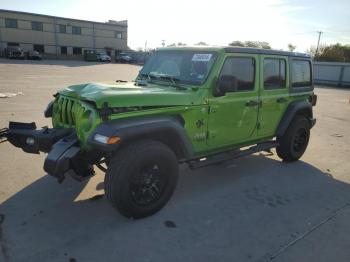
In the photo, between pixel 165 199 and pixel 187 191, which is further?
pixel 187 191

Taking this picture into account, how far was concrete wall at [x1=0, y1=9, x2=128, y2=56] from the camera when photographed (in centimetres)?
4619

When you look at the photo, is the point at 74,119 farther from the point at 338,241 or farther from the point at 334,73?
the point at 334,73

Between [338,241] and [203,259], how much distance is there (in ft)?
5.12

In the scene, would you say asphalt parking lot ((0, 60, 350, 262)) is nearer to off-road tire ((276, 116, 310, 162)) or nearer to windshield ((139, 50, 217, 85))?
off-road tire ((276, 116, 310, 162))

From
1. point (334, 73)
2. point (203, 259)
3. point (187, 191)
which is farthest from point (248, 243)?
point (334, 73)

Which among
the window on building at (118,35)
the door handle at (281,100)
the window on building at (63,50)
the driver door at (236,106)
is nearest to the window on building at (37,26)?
the window on building at (63,50)

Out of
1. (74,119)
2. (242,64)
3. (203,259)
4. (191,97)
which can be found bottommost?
(203,259)

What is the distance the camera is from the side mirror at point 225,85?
4109 millimetres

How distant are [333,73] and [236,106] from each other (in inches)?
1227

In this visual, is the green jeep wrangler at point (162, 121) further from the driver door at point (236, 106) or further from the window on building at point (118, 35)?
the window on building at point (118, 35)

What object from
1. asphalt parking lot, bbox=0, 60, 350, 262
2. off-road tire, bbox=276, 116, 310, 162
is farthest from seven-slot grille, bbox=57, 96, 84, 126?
off-road tire, bbox=276, 116, 310, 162

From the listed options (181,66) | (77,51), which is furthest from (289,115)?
(77,51)

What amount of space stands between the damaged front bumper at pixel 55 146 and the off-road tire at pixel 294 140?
142 inches

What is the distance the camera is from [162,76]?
473 centimetres
